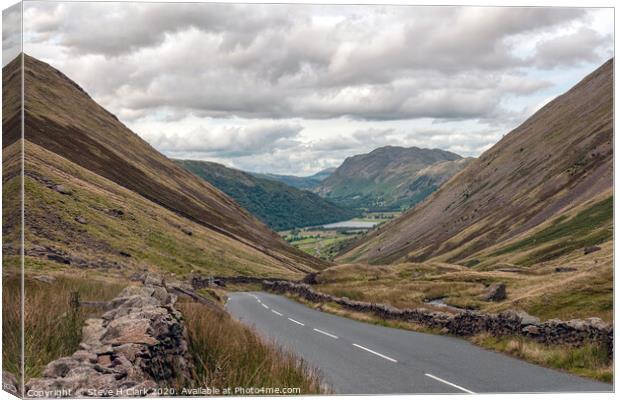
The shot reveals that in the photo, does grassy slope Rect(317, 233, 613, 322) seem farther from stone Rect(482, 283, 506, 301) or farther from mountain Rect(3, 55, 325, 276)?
mountain Rect(3, 55, 325, 276)

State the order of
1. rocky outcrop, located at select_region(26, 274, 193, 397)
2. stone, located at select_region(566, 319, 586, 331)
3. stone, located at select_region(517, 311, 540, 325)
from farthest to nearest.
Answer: stone, located at select_region(517, 311, 540, 325), stone, located at select_region(566, 319, 586, 331), rocky outcrop, located at select_region(26, 274, 193, 397)

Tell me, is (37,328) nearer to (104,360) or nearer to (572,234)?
(104,360)

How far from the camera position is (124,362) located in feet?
39.5

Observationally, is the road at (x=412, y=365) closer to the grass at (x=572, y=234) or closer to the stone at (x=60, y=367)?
the stone at (x=60, y=367)

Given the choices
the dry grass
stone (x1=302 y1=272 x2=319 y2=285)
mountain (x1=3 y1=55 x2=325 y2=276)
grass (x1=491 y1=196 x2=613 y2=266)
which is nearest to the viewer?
the dry grass

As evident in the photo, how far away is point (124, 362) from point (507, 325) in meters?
16.4

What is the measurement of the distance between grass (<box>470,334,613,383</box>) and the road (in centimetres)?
47

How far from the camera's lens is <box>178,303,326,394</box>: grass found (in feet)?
43.0

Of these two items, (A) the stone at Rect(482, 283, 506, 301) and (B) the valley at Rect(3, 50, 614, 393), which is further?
(A) the stone at Rect(482, 283, 506, 301)

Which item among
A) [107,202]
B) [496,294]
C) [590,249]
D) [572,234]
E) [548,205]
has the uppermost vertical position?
[548,205]

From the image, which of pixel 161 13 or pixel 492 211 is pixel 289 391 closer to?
pixel 161 13

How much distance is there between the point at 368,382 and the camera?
15.8 m

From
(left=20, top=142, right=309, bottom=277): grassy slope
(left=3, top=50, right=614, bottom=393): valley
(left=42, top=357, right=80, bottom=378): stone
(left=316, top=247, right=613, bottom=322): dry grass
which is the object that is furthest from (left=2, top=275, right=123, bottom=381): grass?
(left=20, top=142, right=309, bottom=277): grassy slope

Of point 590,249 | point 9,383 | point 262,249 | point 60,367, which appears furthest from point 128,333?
point 262,249
